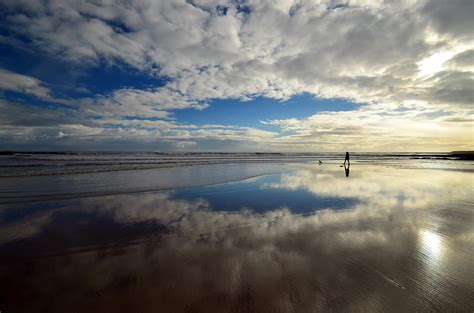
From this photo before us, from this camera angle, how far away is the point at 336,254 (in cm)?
553

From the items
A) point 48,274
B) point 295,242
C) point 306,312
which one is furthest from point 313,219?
point 48,274

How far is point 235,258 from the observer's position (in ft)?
17.5

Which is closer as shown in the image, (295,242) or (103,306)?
(103,306)

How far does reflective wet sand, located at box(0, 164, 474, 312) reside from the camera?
3.83 meters

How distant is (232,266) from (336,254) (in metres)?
2.52

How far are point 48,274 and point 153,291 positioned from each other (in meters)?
2.40

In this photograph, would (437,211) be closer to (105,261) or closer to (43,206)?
(105,261)

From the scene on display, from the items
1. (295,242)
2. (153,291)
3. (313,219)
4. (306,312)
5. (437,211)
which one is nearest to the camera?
(306,312)

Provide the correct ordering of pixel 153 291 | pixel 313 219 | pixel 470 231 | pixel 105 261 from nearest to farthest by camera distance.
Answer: pixel 153 291, pixel 105 261, pixel 470 231, pixel 313 219

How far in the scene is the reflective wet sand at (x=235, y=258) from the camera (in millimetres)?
3826

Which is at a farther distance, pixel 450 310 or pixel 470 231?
pixel 470 231

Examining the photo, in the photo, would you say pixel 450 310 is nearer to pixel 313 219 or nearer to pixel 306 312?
pixel 306 312

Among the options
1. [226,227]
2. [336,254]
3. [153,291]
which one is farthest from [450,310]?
[226,227]

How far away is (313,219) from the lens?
27.1ft
